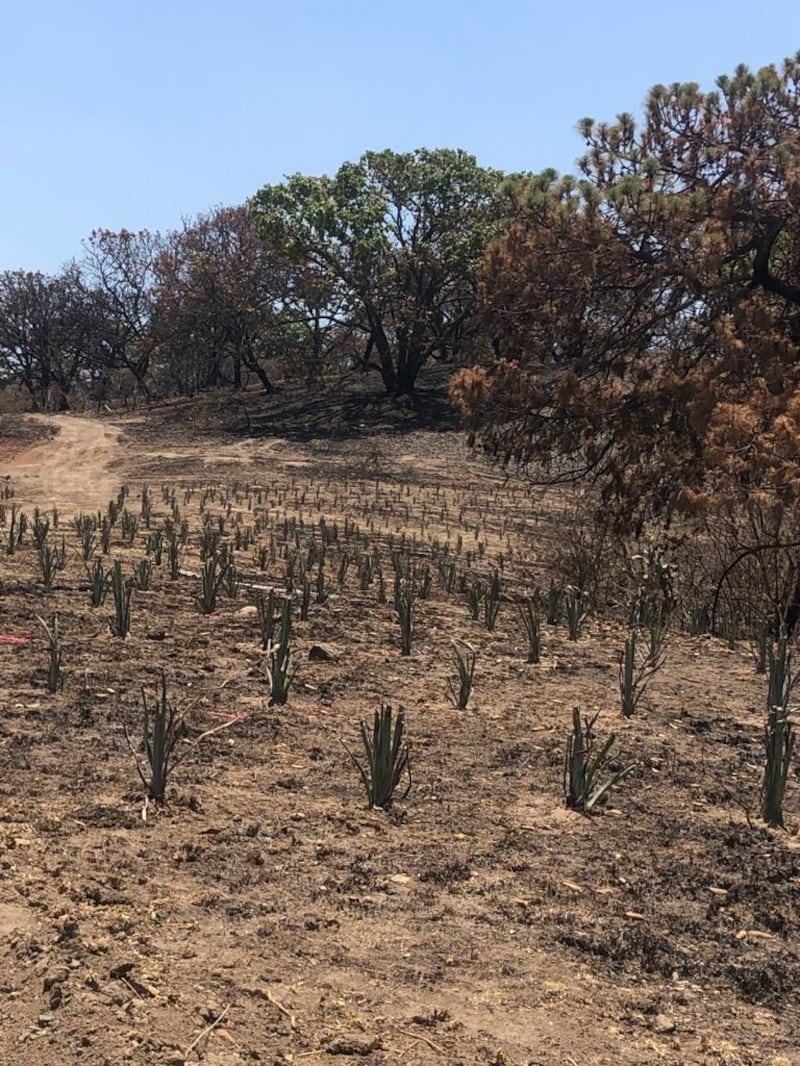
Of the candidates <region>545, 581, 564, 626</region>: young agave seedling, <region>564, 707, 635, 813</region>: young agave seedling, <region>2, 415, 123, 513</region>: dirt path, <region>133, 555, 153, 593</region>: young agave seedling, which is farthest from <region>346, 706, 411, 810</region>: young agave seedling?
<region>2, 415, 123, 513</region>: dirt path

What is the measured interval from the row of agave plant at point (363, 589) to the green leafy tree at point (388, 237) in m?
14.2

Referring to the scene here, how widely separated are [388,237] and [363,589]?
2411 cm

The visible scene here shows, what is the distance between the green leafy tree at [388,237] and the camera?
29.8 meters

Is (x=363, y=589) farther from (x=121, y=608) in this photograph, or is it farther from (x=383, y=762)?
(x=383, y=762)

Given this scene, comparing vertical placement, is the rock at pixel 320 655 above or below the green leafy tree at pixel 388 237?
below

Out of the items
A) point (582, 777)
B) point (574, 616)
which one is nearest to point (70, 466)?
point (574, 616)

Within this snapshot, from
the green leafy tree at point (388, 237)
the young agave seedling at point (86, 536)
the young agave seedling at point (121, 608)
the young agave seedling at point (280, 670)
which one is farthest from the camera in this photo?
the green leafy tree at point (388, 237)

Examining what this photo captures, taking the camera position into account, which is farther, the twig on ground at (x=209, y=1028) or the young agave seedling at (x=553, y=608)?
the young agave seedling at (x=553, y=608)

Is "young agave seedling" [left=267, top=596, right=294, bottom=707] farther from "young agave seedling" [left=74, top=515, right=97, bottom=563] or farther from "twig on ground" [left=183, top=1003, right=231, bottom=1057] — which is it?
"young agave seedling" [left=74, top=515, right=97, bottom=563]

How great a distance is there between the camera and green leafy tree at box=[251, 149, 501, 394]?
2983cm

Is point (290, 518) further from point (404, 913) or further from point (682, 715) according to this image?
point (404, 913)

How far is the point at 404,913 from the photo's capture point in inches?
107

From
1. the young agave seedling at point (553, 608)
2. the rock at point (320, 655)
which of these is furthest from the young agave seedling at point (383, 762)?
the young agave seedling at point (553, 608)

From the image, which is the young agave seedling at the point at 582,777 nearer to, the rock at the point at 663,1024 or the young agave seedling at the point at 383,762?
the young agave seedling at the point at 383,762
